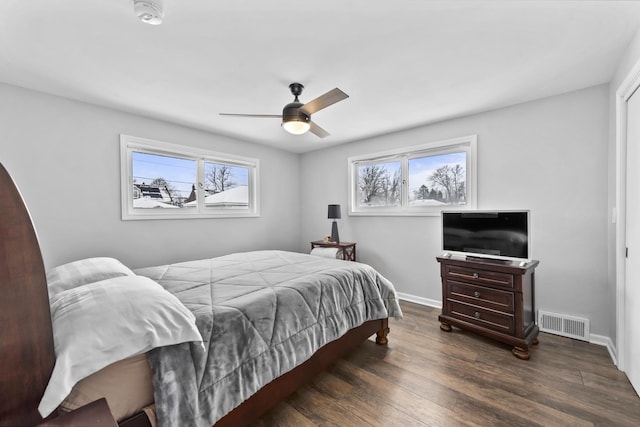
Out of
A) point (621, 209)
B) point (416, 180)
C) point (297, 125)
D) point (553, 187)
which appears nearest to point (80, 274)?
point (297, 125)

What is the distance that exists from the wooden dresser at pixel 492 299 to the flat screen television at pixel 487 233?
0.11m

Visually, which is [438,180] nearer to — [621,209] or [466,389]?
[621,209]

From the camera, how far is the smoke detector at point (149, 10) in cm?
142

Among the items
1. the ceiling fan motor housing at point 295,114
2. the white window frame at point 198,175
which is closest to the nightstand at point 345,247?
the white window frame at point 198,175

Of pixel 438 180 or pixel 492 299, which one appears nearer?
pixel 492 299

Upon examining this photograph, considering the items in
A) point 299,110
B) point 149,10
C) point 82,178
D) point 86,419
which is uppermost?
point 149,10

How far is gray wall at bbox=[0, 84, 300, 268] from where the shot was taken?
2.43m

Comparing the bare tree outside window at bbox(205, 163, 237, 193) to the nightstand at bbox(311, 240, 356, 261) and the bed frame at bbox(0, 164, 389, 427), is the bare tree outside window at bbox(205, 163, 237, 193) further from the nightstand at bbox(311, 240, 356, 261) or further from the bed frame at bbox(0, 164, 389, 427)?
the bed frame at bbox(0, 164, 389, 427)

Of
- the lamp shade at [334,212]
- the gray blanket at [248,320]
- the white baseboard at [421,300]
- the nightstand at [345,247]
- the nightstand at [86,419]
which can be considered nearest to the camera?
the nightstand at [86,419]

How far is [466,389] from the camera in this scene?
73.5 inches

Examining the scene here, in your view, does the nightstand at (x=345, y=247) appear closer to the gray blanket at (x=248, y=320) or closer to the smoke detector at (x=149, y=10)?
the gray blanket at (x=248, y=320)

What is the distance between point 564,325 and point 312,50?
3.48 meters

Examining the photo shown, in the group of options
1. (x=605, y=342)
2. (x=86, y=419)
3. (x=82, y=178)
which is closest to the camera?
(x=86, y=419)

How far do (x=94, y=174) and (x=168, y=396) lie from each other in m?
2.73
